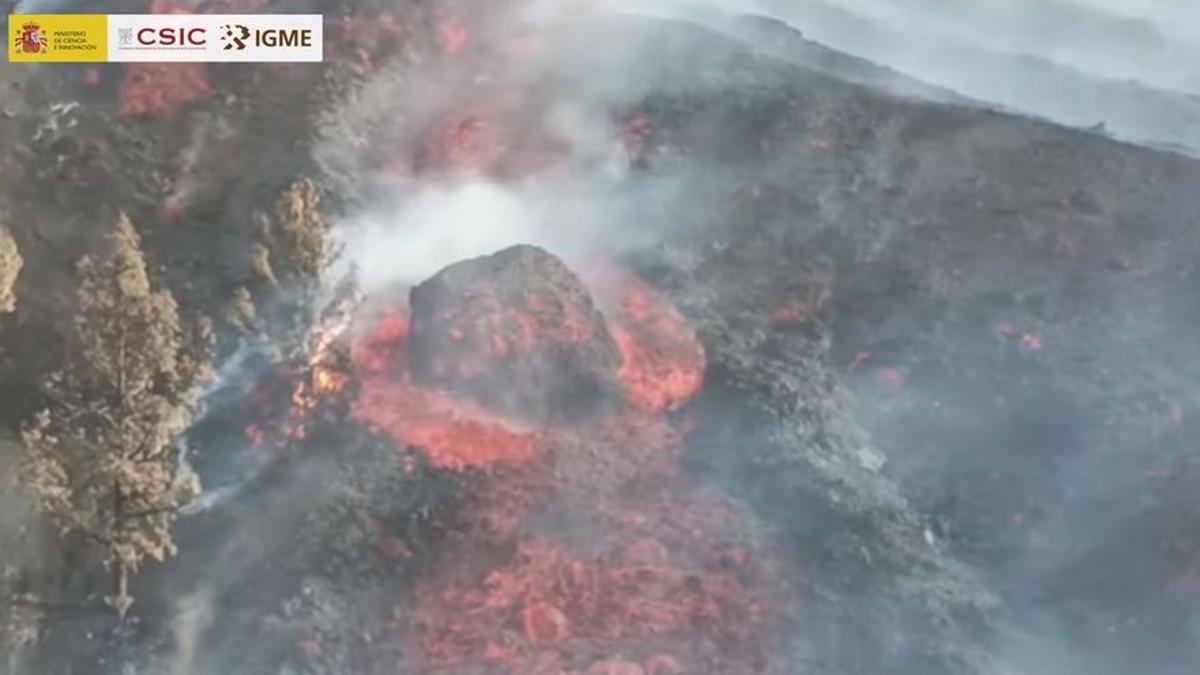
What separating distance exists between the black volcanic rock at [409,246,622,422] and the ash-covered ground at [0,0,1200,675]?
0.04 meters

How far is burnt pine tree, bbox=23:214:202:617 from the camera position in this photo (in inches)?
447

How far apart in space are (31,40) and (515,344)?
8.12 m

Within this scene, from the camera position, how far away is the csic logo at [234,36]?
58.0ft

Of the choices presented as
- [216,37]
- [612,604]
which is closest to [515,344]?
[612,604]

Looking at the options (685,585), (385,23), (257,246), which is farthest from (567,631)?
(385,23)

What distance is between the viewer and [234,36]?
17750 millimetres

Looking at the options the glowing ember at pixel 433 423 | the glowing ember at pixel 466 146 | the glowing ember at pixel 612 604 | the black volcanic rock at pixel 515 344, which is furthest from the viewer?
the glowing ember at pixel 466 146

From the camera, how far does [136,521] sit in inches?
478

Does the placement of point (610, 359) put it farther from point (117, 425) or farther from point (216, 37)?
point (216, 37)

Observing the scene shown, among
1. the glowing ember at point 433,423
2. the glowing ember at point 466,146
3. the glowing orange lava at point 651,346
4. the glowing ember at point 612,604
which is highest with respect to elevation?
the glowing ember at point 466,146

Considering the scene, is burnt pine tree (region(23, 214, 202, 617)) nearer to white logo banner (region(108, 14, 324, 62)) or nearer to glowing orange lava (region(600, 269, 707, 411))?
glowing orange lava (region(600, 269, 707, 411))

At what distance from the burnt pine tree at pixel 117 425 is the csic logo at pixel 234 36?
20.5 feet

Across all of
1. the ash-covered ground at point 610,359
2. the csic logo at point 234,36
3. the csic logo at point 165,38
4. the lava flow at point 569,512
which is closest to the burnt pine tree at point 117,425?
the ash-covered ground at point 610,359

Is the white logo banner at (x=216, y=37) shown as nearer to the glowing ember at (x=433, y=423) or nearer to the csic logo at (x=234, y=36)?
the csic logo at (x=234, y=36)
